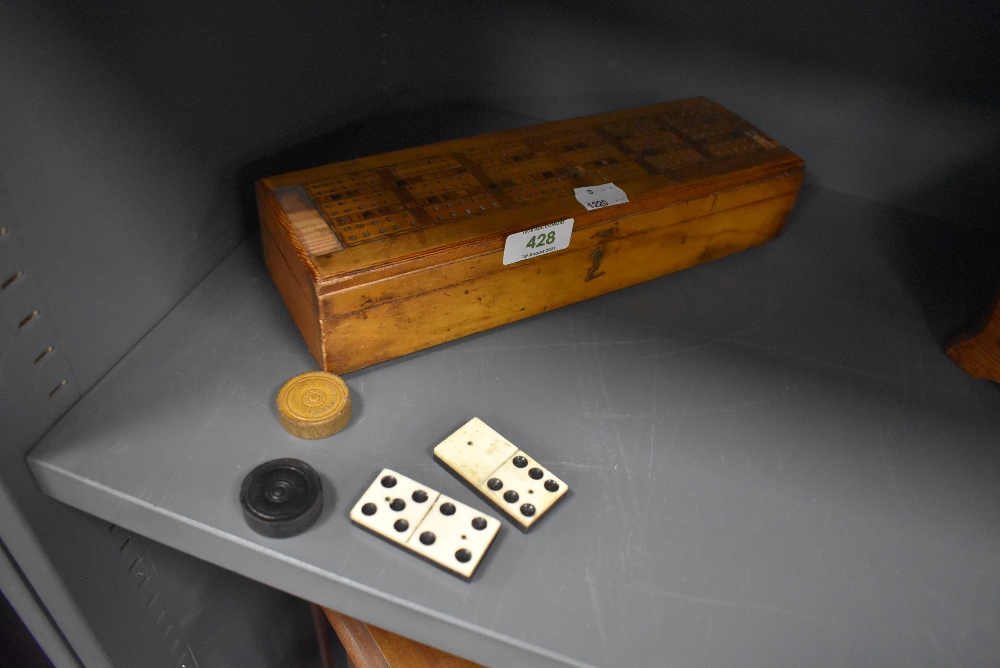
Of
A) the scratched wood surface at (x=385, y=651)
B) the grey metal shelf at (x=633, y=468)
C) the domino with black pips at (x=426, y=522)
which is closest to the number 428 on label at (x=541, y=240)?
the grey metal shelf at (x=633, y=468)

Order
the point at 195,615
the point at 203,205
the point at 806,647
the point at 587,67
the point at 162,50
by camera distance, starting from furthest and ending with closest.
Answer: the point at 587,67 → the point at 195,615 → the point at 203,205 → the point at 162,50 → the point at 806,647

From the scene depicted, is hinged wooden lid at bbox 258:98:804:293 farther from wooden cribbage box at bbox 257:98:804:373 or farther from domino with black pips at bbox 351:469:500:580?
domino with black pips at bbox 351:469:500:580

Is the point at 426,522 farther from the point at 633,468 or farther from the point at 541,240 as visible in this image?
the point at 541,240

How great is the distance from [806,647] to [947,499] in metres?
0.25

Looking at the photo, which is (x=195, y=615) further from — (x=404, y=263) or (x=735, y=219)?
(x=735, y=219)

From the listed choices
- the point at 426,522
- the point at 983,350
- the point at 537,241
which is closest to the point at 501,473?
the point at 426,522

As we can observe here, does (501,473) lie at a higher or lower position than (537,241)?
lower

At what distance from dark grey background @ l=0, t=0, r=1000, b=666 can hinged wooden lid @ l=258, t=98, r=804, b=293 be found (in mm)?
131

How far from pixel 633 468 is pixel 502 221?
0.29 metres

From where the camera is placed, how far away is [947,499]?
0.68 metres

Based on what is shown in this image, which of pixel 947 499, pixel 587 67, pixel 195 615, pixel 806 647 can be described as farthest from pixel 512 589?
pixel 587 67

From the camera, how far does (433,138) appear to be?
1.08 metres

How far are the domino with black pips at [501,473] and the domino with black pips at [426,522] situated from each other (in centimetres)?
3

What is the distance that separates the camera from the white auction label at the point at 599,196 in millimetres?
788
